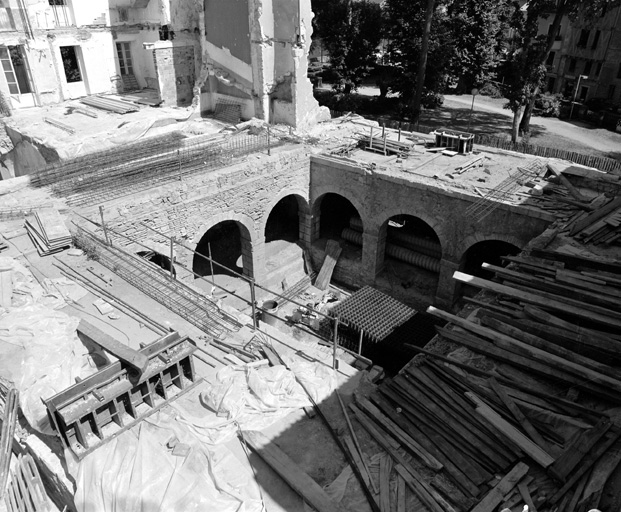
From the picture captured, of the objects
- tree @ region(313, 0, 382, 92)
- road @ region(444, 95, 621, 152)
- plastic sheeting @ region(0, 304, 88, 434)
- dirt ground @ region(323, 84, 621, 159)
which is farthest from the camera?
tree @ region(313, 0, 382, 92)

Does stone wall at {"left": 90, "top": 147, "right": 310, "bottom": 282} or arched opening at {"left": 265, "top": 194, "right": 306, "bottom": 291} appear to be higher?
stone wall at {"left": 90, "top": 147, "right": 310, "bottom": 282}

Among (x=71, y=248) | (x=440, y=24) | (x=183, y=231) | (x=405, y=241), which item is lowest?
(x=405, y=241)

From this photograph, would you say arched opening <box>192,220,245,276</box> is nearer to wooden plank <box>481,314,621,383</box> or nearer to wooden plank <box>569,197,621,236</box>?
wooden plank <box>569,197,621,236</box>

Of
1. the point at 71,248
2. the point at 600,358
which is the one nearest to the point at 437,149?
the point at 600,358

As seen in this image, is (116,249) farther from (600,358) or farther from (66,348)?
(600,358)

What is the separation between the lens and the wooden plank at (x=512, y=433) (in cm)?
654

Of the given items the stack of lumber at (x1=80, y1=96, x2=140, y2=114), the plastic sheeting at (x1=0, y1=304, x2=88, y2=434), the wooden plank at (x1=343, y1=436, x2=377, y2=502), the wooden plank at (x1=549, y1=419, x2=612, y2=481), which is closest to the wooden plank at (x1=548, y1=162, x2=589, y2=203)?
the wooden plank at (x1=549, y1=419, x2=612, y2=481)

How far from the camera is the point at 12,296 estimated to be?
9.64 metres

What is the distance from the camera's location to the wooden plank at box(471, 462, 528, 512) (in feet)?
19.8

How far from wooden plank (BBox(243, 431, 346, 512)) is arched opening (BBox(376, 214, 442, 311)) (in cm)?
1205

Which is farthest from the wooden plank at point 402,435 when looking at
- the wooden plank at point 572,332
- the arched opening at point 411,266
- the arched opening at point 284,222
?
the arched opening at point 284,222

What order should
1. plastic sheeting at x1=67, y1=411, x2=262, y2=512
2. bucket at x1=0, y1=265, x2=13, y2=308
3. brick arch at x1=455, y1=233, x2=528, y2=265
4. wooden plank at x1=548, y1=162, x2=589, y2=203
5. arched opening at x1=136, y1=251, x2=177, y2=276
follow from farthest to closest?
brick arch at x1=455, y1=233, x2=528, y2=265 < wooden plank at x1=548, y1=162, x2=589, y2=203 < arched opening at x1=136, y1=251, x2=177, y2=276 < bucket at x1=0, y1=265, x2=13, y2=308 < plastic sheeting at x1=67, y1=411, x2=262, y2=512

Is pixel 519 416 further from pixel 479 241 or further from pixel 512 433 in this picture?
pixel 479 241

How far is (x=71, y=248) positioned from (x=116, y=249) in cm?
121
